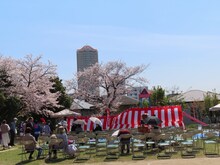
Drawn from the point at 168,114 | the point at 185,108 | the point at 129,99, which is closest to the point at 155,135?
the point at 168,114

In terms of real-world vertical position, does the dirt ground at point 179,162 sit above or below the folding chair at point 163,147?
below

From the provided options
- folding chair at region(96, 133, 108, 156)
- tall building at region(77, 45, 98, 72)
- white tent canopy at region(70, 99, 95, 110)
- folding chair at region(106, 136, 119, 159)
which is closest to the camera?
folding chair at region(106, 136, 119, 159)

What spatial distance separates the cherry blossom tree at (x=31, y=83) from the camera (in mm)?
31375

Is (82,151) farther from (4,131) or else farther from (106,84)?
(106,84)

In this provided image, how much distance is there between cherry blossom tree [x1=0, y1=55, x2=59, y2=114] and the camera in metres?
31.4

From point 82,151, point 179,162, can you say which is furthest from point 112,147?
point 179,162

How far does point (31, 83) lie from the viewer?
3319cm

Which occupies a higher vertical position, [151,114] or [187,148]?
[151,114]

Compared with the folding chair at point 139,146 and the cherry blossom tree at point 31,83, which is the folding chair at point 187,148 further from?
the cherry blossom tree at point 31,83

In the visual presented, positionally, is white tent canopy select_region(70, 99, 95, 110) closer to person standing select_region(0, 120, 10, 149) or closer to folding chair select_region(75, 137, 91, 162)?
person standing select_region(0, 120, 10, 149)

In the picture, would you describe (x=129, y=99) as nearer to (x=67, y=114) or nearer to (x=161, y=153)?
(x=67, y=114)

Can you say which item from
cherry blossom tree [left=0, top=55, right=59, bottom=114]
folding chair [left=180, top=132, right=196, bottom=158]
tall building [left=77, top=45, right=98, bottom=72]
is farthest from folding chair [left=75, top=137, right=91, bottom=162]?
tall building [left=77, top=45, right=98, bottom=72]

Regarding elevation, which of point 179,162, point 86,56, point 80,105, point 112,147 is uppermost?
point 86,56

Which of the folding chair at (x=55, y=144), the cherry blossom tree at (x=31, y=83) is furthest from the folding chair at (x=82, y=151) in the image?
the cherry blossom tree at (x=31, y=83)
